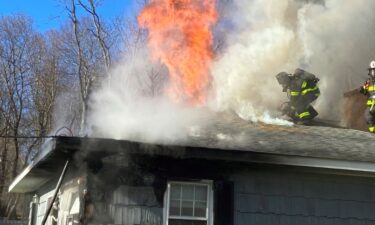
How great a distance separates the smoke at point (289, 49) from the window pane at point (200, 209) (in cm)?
449

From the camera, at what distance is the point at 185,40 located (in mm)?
12977

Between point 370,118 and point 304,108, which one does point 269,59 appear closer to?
point 304,108

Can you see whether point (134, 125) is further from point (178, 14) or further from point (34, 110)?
point (34, 110)

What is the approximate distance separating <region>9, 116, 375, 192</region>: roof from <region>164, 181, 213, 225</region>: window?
683 mm

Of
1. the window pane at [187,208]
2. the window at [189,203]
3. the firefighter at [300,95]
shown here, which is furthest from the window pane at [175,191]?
the firefighter at [300,95]

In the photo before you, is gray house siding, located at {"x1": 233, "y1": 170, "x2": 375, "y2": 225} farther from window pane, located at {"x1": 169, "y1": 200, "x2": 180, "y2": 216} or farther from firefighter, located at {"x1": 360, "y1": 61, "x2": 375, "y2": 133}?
firefighter, located at {"x1": 360, "y1": 61, "x2": 375, "y2": 133}

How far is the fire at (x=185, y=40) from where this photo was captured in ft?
40.4

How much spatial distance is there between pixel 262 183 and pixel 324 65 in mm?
10036

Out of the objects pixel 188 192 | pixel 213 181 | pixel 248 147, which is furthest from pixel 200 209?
pixel 248 147

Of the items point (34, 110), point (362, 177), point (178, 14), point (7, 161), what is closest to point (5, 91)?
point (34, 110)

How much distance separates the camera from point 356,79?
1683cm

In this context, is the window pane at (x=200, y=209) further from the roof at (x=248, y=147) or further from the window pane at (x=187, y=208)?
the roof at (x=248, y=147)

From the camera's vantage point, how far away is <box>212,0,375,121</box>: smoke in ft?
44.2

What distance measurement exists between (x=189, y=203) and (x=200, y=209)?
0.21 metres
